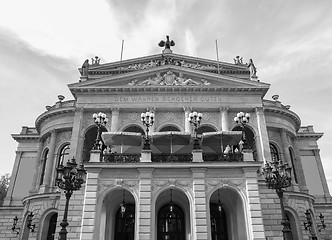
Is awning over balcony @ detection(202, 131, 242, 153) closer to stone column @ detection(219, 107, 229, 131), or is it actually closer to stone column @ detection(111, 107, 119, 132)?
stone column @ detection(219, 107, 229, 131)

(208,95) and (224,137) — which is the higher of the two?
(208,95)

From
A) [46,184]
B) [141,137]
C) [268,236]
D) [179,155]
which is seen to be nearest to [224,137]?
[179,155]

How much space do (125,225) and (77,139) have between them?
8.25m

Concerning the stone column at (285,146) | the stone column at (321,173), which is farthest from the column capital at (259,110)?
the stone column at (321,173)

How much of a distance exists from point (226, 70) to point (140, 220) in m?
21.6

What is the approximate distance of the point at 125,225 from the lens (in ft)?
78.6

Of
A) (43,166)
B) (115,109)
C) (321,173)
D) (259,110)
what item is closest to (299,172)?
(321,173)

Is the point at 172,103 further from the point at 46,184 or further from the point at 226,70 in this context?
the point at 46,184

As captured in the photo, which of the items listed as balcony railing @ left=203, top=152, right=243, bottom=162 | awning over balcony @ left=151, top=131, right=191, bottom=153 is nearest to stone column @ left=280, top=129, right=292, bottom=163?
balcony railing @ left=203, top=152, right=243, bottom=162

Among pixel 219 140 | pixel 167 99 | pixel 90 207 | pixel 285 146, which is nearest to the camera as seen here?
pixel 90 207

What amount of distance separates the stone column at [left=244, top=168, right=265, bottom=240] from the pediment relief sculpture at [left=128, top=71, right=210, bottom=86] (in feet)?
36.9

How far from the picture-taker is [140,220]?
18.9m

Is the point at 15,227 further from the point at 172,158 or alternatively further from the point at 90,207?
the point at 172,158

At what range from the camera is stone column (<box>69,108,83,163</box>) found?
86.0ft
